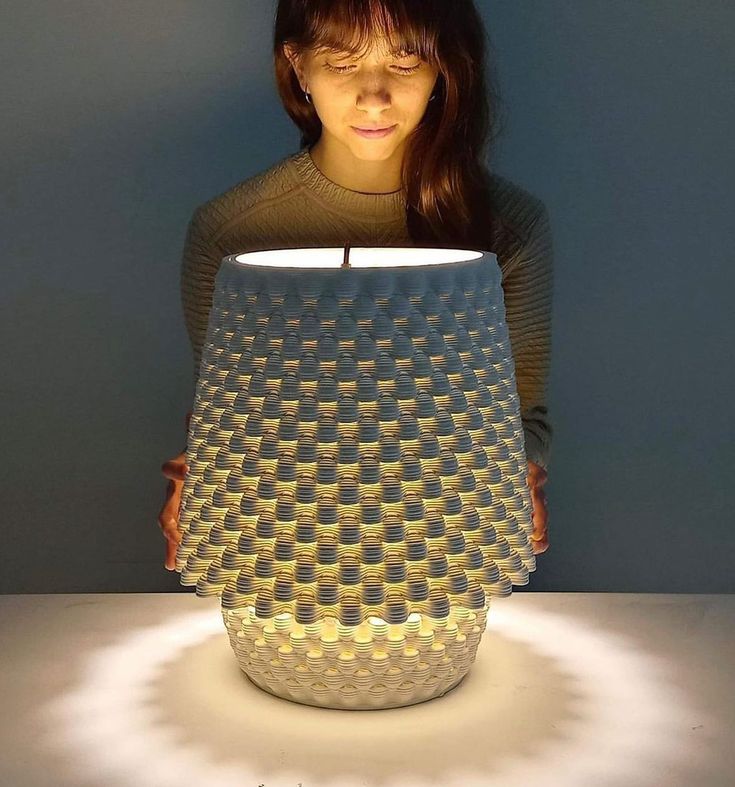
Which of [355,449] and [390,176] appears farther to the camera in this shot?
[390,176]

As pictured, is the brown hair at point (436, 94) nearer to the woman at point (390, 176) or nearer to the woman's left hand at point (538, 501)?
the woman at point (390, 176)

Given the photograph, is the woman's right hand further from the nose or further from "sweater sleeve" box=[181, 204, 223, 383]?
the nose

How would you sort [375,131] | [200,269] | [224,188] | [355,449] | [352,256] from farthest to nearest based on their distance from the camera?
[224,188] → [200,269] → [375,131] → [352,256] → [355,449]

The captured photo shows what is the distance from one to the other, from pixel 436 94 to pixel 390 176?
10cm

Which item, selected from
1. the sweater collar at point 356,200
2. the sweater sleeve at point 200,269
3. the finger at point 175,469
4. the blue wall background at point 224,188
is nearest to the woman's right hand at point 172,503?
the finger at point 175,469

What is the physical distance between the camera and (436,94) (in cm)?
111

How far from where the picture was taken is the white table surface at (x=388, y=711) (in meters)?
0.78

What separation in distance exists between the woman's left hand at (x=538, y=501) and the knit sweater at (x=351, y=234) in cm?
10

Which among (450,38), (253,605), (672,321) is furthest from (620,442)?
(253,605)

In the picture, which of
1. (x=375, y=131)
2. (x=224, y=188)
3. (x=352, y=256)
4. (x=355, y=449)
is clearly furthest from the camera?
(x=224, y=188)

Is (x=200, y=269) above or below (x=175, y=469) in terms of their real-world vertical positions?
above

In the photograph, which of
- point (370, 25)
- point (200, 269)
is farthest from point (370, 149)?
point (200, 269)

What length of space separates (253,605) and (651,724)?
325 mm

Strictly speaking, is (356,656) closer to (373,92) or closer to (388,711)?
(388,711)
